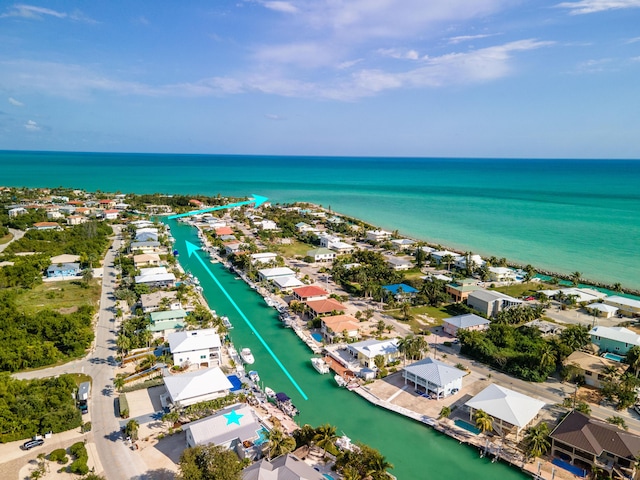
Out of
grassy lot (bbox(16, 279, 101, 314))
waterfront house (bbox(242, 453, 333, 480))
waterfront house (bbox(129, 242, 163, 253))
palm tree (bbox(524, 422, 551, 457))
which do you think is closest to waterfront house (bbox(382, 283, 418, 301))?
palm tree (bbox(524, 422, 551, 457))

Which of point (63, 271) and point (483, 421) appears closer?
point (483, 421)

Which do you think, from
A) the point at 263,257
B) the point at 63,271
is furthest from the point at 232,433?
the point at 63,271

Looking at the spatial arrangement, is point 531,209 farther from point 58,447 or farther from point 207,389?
point 58,447

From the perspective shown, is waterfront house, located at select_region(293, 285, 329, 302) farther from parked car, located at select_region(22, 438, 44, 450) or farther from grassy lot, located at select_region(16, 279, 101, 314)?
parked car, located at select_region(22, 438, 44, 450)

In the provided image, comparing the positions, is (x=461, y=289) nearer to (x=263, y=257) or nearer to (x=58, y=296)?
(x=263, y=257)

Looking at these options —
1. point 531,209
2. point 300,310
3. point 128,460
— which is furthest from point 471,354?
point 531,209
